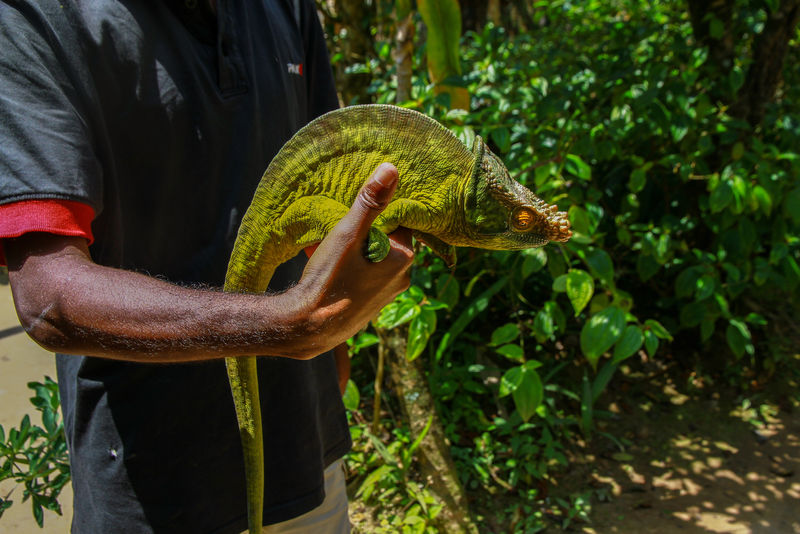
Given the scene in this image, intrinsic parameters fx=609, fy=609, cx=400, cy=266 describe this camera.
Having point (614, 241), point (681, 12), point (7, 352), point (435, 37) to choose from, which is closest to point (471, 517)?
point (614, 241)

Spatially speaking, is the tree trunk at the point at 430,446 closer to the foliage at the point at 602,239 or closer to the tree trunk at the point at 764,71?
the foliage at the point at 602,239

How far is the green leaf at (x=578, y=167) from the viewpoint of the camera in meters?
2.55

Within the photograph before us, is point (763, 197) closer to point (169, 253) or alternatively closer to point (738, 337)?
point (738, 337)

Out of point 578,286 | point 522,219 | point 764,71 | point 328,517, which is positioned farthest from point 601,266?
point 764,71

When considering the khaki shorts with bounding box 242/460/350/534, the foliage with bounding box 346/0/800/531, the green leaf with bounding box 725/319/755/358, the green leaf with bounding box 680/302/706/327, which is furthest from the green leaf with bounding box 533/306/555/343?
the khaki shorts with bounding box 242/460/350/534

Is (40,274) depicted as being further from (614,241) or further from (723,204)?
(614,241)

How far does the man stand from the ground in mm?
1614

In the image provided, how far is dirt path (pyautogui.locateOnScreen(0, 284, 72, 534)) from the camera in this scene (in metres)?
2.63

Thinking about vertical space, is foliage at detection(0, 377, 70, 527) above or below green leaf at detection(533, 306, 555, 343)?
below

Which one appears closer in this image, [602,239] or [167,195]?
[167,195]

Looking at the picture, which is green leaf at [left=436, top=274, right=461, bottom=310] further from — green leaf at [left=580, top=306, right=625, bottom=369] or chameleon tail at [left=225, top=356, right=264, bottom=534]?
chameleon tail at [left=225, top=356, right=264, bottom=534]

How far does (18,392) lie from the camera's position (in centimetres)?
358

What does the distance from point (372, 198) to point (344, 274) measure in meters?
0.14

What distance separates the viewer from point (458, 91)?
110 inches
